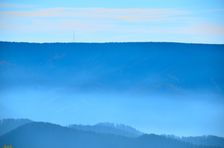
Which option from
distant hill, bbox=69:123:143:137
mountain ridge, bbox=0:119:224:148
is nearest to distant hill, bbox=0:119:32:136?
mountain ridge, bbox=0:119:224:148

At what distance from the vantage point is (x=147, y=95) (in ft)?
12.2

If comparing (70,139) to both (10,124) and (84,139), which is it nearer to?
(84,139)

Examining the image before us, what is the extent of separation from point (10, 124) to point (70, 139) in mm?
452

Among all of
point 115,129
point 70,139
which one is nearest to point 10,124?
point 70,139

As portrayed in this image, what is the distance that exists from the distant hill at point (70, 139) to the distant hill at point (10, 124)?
0.02 metres

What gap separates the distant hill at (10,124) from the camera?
149 inches

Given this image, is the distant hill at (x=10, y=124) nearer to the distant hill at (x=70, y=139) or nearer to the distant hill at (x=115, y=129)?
the distant hill at (x=70, y=139)

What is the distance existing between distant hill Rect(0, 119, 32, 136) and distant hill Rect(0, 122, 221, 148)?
0.02 m

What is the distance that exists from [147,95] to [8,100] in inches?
39.6

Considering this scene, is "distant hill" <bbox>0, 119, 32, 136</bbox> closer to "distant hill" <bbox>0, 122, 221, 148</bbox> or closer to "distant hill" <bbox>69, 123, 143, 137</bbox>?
"distant hill" <bbox>0, 122, 221, 148</bbox>

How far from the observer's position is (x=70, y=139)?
377cm

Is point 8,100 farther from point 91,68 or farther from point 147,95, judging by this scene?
point 147,95

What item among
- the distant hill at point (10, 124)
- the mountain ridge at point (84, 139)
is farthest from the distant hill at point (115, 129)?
the distant hill at point (10, 124)

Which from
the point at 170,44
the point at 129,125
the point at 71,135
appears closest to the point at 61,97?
the point at 71,135
